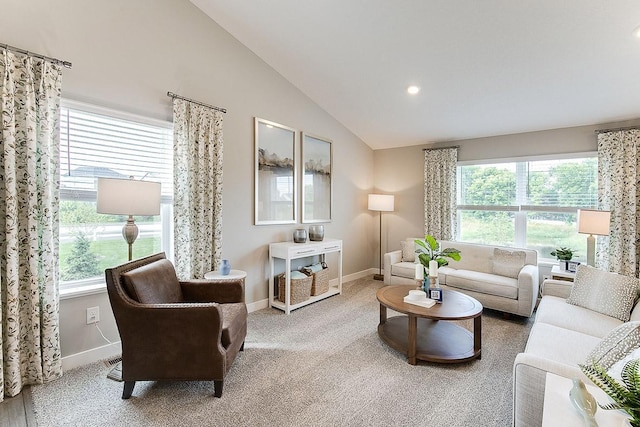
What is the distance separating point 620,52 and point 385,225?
3.76 m

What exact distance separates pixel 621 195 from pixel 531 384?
348 cm

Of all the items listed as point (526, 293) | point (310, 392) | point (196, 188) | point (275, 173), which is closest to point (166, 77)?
point (196, 188)

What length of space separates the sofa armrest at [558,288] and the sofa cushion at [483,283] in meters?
0.47

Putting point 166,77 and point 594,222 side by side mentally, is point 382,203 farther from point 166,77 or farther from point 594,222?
point 166,77

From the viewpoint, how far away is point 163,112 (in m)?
2.91

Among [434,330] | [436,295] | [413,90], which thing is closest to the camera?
[436,295]

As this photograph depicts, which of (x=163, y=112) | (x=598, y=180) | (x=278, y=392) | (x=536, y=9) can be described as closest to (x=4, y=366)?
(x=278, y=392)

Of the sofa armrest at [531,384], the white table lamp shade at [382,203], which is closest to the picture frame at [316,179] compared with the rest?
the white table lamp shade at [382,203]

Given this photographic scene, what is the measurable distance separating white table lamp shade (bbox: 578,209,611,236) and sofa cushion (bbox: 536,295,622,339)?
110 cm

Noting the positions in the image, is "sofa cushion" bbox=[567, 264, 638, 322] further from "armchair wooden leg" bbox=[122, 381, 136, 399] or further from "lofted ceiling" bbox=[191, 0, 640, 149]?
"armchair wooden leg" bbox=[122, 381, 136, 399]

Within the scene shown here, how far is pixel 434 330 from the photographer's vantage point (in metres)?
3.06

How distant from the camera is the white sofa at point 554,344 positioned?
1.42 metres

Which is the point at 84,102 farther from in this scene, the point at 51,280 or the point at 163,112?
the point at 51,280

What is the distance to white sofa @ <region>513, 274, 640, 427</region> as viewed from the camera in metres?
1.42
